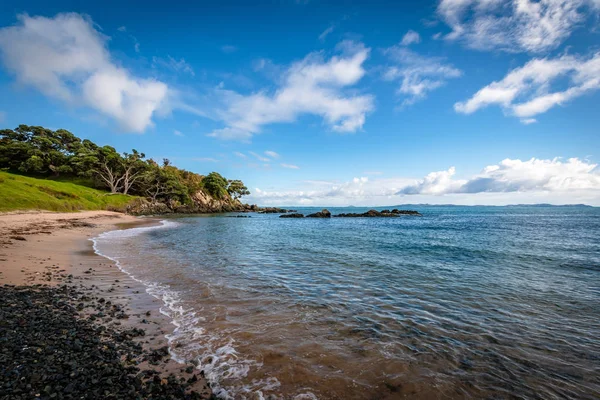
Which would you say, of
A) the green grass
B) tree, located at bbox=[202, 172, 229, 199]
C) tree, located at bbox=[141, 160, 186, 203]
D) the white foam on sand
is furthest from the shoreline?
tree, located at bbox=[202, 172, 229, 199]

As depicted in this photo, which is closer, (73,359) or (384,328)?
(73,359)

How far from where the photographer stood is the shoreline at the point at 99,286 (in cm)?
588

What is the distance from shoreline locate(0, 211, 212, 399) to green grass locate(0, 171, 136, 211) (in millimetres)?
20252

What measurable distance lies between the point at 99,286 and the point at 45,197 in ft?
143

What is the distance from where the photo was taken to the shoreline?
5.88 meters

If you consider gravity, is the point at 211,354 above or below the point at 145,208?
below

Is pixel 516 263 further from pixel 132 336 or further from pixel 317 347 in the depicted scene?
pixel 132 336

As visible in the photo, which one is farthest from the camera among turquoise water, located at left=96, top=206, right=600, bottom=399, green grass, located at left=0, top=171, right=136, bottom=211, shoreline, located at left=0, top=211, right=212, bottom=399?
green grass, located at left=0, top=171, right=136, bottom=211

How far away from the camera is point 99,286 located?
1097cm

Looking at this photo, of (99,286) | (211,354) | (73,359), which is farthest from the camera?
(99,286)

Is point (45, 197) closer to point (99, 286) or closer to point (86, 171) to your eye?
point (86, 171)

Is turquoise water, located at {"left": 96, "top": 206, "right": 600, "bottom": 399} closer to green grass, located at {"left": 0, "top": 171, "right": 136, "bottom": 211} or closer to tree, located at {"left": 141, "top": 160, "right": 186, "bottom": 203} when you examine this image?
green grass, located at {"left": 0, "top": 171, "right": 136, "bottom": 211}

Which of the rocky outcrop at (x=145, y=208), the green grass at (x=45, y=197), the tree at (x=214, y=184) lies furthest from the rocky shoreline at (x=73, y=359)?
the tree at (x=214, y=184)

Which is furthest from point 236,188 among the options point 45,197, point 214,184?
point 45,197
